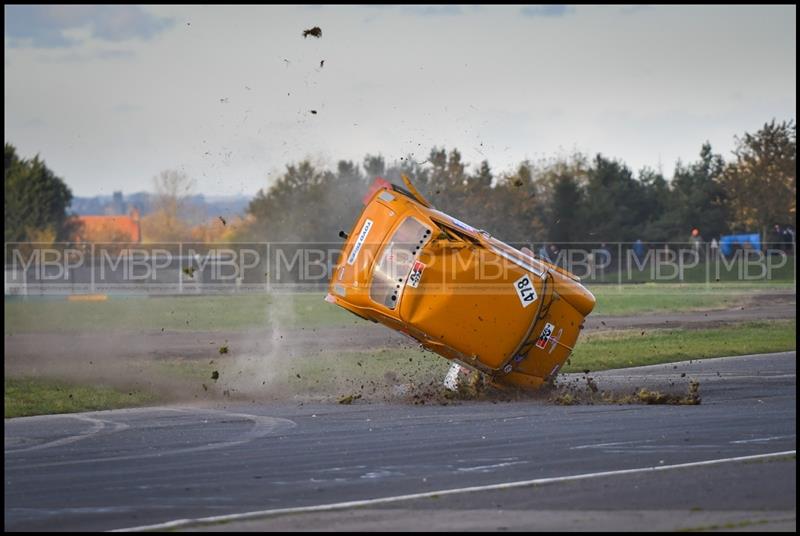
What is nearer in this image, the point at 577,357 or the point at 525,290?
the point at 525,290

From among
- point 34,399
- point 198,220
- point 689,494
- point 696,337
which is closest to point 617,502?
point 689,494

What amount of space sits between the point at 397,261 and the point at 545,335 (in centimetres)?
218

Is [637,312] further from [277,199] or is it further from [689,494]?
[689,494]

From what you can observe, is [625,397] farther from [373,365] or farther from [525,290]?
[373,365]

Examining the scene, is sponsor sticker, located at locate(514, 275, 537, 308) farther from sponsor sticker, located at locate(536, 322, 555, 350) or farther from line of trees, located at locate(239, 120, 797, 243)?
line of trees, located at locate(239, 120, 797, 243)

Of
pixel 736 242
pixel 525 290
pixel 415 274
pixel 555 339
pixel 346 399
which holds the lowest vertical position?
pixel 346 399

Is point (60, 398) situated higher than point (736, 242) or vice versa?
point (736, 242)

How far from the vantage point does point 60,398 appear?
711 inches

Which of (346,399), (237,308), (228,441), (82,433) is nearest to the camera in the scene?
(228,441)

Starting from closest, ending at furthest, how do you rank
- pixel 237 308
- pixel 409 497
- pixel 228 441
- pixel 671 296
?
pixel 409 497 < pixel 228 441 < pixel 237 308 < pixel 671 296

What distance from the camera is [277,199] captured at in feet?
109

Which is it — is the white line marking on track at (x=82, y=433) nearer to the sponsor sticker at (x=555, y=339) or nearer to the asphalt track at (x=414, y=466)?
A: the asphalt track at (x=414, y=466)

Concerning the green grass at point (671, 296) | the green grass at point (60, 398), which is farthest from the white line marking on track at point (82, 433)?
the green grass at point (671, 296)

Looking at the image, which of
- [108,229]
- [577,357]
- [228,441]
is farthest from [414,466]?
[108,229]
